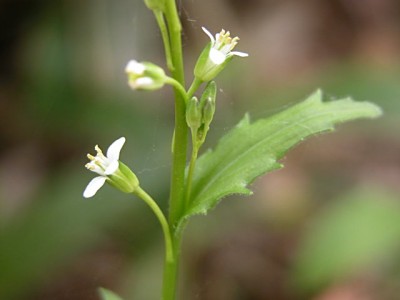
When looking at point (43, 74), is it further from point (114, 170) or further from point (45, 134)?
point (114, 170)

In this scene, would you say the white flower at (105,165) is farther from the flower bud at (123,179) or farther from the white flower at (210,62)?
the white flower at (210,62)

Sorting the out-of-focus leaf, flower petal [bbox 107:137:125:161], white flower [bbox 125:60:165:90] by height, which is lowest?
flower petal [bbox 107:137:125:161]

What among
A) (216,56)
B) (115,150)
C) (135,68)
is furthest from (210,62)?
(115,150)

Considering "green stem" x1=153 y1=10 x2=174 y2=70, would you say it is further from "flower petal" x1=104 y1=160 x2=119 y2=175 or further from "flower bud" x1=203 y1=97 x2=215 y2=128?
"flower petal" x1=104 y1=160 x2=119 y2=175

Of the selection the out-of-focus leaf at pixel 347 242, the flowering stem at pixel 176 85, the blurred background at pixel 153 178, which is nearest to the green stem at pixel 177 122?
the flowering stem at pixel 176 85

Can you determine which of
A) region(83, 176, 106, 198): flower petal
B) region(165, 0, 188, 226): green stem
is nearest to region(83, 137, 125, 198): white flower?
region(83, 176, 106, 198): flower petal

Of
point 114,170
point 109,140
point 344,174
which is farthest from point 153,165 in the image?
point 114,170
